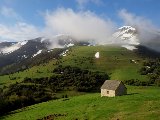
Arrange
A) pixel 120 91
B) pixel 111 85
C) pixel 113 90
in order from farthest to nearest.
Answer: pixel 111 85 → pixel 120 91 → pixel 113 90

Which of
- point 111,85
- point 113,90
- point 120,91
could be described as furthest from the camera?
point 111,85

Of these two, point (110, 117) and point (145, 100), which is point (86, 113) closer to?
point (110, 117)

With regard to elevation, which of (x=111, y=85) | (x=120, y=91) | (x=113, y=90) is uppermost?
(x=111, y=85)

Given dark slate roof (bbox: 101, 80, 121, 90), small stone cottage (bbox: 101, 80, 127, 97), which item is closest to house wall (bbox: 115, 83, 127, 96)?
small stone cottage (bbox: 101, 80, 127, 97)

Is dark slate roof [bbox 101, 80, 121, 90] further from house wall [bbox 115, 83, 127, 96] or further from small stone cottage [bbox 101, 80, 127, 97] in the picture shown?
house wall [bbox 115, 83, 127, 96]

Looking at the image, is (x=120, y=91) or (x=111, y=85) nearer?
(x=120, y=91)

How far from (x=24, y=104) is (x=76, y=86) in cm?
7136

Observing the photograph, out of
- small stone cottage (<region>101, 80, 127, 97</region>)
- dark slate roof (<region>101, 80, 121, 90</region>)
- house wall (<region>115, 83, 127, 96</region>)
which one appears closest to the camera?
small stone cottage (<region>101, 80, 127, 97</region>)

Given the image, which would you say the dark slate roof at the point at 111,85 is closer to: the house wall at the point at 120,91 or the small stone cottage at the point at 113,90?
the small stone cottage at the point at 113,90

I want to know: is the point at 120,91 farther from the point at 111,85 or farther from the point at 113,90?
the point at 111,85

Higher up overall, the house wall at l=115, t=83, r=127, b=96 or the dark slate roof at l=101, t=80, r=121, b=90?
the dark slate roof at l=101, t=80, r=121, b=90

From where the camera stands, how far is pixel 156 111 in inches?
2426

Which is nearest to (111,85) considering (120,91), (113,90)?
(120,91)

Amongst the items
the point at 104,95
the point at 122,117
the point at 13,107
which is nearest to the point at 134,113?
the point at 122,117
